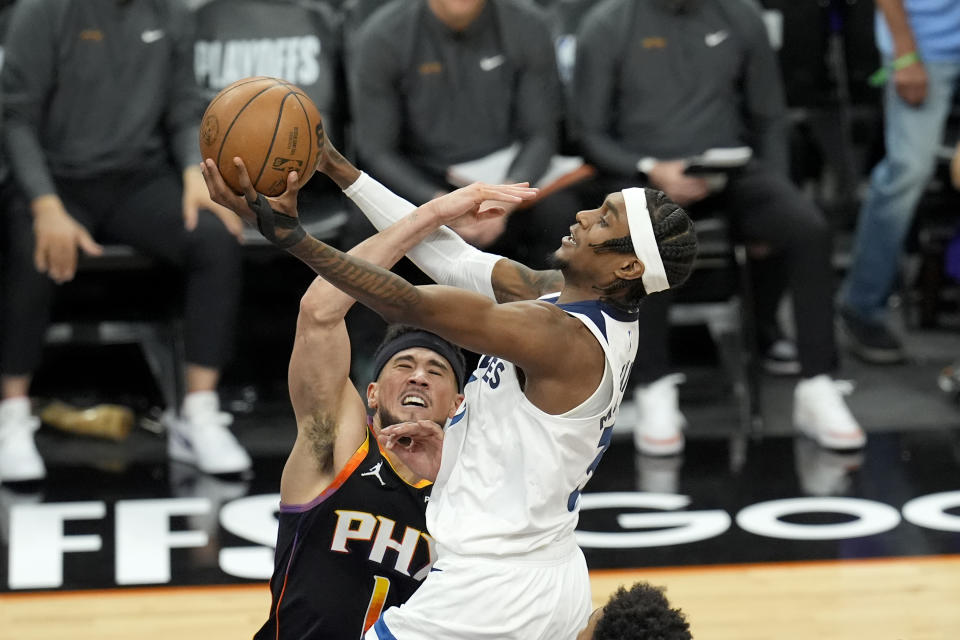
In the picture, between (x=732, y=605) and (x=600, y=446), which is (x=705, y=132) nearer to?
(x=732, y=605)

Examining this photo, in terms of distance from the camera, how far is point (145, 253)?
19.3 feet

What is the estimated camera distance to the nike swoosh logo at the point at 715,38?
20.8 feet

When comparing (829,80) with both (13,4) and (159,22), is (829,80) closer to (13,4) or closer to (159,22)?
(159,22)

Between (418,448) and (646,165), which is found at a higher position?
(646,165)

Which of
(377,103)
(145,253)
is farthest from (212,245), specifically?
(377,103)

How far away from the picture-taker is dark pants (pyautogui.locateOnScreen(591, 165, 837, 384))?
5891 mm

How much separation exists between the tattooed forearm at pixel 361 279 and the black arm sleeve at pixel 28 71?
3299 mm

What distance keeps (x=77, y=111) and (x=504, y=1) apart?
181cm

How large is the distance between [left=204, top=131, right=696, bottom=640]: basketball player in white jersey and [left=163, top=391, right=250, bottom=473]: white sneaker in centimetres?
258

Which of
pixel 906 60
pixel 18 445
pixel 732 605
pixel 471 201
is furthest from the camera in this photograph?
pixel 906 60

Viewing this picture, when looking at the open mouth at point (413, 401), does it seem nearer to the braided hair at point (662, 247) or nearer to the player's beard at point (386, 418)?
the player's beard at point (386, 418)

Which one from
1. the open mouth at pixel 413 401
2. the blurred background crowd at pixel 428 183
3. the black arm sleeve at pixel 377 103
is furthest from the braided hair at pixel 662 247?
the black arm sleeve at pixel 377 103

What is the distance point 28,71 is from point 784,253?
10.4 feet

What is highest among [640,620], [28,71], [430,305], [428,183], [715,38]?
[715,38]
